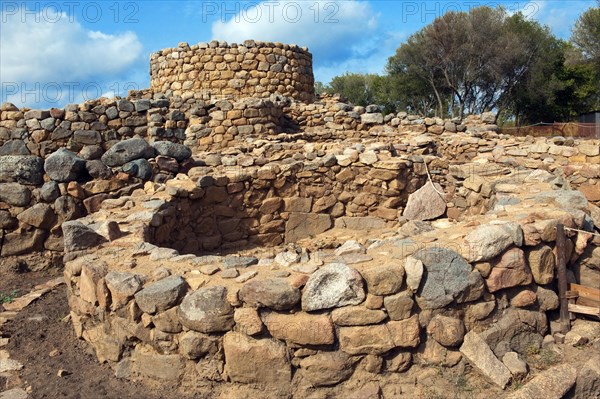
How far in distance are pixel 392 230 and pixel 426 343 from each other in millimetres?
3646

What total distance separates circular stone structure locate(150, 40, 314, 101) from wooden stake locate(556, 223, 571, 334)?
915 cm

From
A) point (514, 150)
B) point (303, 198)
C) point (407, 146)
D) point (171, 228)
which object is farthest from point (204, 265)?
point (514, 150)

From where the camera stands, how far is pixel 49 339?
181 inches

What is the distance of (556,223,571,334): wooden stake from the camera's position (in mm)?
4145

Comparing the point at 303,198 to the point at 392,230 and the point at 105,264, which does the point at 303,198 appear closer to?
the point at 392,230

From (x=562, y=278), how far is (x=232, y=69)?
32.0ft

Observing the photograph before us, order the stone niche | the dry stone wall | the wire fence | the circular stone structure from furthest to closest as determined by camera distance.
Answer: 1. the wire fence
2. the circular stone structure
3. the stone niche
4. the dry stone wall

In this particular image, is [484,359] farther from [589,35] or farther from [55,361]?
[589,35]

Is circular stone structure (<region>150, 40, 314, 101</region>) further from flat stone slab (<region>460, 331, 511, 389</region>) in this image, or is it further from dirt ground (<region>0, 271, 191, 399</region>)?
flat stone slab (<region>460, 331, 511, 389</region>)

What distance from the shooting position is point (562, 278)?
4.19m

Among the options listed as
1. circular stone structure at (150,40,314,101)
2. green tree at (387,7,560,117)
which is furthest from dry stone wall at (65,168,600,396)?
green tree at (387,7,560,117)

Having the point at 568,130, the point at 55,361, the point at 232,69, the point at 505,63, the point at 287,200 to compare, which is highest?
the point at 505,63

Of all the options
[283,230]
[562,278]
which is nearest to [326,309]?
[562,278]

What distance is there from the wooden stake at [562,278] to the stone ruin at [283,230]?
72 millimetres
